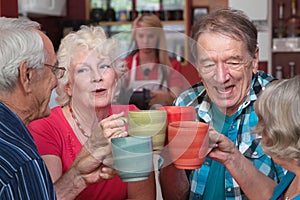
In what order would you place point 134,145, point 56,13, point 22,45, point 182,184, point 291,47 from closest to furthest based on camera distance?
point 134,145, point 22,45, point 182,184, point 291,47, point 56,13

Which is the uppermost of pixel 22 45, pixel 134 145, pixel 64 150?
pixel 22 45

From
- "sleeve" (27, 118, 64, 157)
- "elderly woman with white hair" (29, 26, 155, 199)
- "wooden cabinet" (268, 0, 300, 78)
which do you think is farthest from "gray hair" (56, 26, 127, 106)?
"wooden cabinet" (268, 0, 300, 78)

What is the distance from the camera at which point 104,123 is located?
3.58 feet

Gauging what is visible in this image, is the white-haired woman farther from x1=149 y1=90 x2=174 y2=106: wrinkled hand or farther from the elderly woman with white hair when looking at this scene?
the elderly woman with white hair

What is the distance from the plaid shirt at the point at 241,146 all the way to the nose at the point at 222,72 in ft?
0.18

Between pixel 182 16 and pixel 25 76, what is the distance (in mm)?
3759

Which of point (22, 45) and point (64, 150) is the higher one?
point (22, 45)

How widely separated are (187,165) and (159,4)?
3982 millimetres

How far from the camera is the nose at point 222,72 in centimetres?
136

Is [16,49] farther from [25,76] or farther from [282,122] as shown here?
[282,122]

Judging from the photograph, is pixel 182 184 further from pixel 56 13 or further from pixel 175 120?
pixel 56 13

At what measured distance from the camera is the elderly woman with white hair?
4.39ft

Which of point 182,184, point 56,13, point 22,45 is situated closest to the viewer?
point 22,45

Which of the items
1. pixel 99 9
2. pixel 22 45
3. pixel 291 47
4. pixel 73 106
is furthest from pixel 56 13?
pixel 22 45
